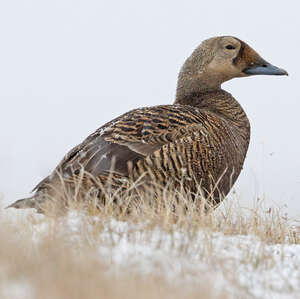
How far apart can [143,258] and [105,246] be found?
37 cm

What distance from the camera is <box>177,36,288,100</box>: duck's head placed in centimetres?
714

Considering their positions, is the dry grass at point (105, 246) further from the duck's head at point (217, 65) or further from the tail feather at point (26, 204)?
the duck's head at point (217, 65)

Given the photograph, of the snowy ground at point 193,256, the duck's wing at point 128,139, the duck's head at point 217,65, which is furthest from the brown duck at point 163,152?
the snowy ground at point 193,256

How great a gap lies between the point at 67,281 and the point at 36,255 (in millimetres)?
597

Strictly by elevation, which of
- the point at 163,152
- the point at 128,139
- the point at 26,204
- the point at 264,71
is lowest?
the point at 26,204

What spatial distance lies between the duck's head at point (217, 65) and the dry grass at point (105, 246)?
2.21 m

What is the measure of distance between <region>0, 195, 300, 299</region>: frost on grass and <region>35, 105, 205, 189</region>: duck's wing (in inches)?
30.8

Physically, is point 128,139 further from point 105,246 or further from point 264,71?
point 264,71

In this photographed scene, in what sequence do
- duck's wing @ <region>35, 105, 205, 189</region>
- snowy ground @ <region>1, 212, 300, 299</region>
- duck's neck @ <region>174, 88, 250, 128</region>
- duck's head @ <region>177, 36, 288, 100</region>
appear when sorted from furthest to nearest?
1. duck's head @ <region>177, 36, 288, 100</region>
2. duck's neck @ <region>174, 88, 250, 128</region>
3. duck's wing @ <region>35, 105, 205, 189</region>
4. snowy ground @ <region>1, 212, 300, 299</region>

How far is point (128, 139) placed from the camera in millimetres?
5480

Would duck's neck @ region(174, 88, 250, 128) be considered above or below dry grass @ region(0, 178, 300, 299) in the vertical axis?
above

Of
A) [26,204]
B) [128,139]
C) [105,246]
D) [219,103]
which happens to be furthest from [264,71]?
[105,246]

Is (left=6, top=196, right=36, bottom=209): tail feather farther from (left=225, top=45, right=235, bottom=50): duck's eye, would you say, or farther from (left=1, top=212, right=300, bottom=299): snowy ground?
(left=225, top=45, right=235, bottom=50): duck's eye

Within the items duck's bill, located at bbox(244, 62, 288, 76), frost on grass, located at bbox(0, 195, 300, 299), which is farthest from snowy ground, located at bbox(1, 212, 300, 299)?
duck's bill, located at bbox(244, 62, 288, 76)
